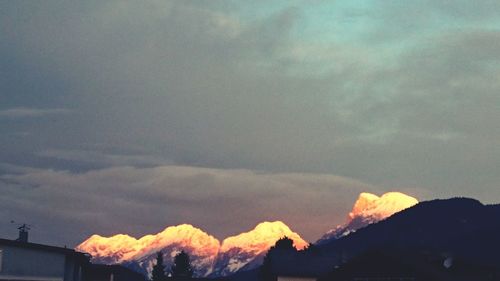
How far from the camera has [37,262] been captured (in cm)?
5191

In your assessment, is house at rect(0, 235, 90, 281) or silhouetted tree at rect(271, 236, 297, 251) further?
silhouetted tree at rect(271, 236, 297, 251)

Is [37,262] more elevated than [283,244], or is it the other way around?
[283,244]

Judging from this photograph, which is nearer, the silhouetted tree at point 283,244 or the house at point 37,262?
the house at point 37,262

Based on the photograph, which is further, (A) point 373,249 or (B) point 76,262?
(B) point 76,262

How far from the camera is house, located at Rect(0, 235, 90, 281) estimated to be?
49188 millimetres

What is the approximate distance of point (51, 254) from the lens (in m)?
53.5

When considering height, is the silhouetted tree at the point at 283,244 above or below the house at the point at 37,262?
Answer: above

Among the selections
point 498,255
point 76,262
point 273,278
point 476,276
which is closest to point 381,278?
point 476,276

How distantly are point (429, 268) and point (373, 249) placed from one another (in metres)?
4.07

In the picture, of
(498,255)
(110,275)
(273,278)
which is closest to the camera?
(110,275)

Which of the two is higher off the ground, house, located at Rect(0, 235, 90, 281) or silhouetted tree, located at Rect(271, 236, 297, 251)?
silhouetted tree, located at Rect(271, 236, 297, 251)

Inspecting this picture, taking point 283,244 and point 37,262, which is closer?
point 37,262

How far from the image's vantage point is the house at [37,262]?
49.2 metres

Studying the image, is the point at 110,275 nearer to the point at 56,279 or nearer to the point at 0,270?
the point at 56,279
